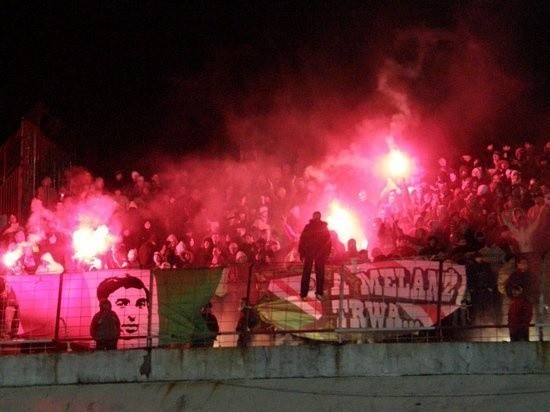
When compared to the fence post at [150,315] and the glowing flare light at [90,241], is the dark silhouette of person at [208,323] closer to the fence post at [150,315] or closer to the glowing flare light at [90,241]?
the fence post at [150,315]

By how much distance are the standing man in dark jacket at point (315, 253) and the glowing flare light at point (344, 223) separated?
498 centimetres

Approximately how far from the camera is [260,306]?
12.2 meters

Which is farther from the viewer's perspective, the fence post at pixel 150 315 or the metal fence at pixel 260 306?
the fence post at pixel 150 315

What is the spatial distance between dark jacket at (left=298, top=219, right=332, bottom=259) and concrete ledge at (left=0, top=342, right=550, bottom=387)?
1.36 metres

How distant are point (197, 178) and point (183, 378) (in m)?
9.89

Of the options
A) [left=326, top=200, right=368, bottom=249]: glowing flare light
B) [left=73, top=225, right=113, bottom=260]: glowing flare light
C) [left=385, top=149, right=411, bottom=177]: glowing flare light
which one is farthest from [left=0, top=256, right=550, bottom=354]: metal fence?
[left=385, top=149, right=411, bottom=177]: glowing flare light

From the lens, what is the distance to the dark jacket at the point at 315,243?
488 inches

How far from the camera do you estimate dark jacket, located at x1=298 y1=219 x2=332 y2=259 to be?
488 inches

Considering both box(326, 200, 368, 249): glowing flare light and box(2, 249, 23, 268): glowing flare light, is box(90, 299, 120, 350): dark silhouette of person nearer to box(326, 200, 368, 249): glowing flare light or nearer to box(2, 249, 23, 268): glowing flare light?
box(2, 249, 23, 268): glowing flare light

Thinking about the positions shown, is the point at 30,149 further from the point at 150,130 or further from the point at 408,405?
the point at 408,405

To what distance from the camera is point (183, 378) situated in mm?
11898

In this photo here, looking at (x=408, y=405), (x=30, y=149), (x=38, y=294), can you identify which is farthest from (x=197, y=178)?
(x=408, y=405)

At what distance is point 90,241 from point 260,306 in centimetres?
635

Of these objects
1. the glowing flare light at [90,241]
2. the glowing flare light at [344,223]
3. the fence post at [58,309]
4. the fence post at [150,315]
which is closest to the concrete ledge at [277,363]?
the fence post at [150,315]
